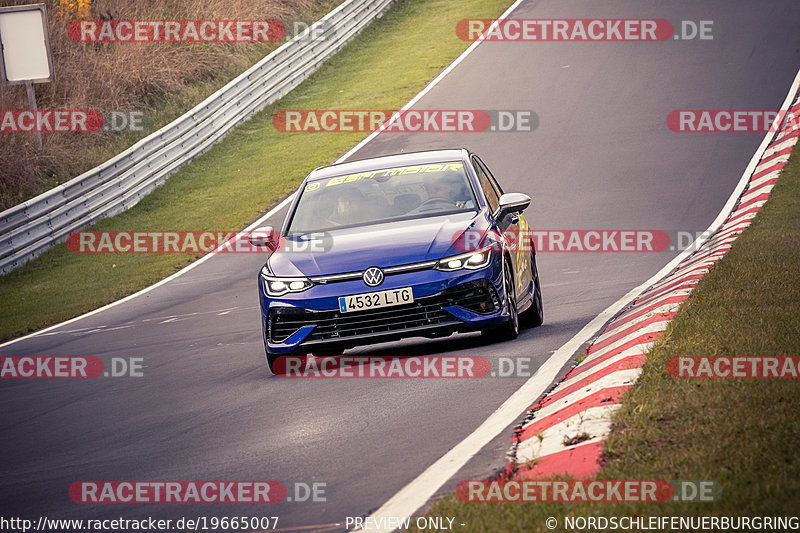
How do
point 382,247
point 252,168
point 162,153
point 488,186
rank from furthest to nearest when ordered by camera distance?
point 252,168, point 162,153, point 488,186, point 382,247

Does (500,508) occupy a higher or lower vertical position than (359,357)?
higher

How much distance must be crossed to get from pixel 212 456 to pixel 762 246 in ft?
24.8

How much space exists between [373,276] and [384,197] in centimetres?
154

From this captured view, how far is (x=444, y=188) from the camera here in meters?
10.6

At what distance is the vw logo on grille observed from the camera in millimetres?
9250

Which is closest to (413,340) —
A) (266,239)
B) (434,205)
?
(434,205)

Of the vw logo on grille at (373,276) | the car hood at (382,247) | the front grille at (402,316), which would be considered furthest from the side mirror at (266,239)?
the vw logo on grille at (373,276)

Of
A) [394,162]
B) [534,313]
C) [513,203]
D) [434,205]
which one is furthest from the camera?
[394,162]

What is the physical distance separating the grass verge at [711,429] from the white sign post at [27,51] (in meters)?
18.4

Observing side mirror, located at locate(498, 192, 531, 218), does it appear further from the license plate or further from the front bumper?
the license plate

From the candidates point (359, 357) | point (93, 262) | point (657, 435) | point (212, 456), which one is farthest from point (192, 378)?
point (93, 262)

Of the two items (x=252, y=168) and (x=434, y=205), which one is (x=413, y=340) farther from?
(x=252, y=168)

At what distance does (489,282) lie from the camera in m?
9.34

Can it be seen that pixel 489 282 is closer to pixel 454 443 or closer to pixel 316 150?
pixel 454 443
